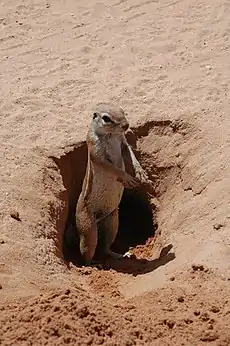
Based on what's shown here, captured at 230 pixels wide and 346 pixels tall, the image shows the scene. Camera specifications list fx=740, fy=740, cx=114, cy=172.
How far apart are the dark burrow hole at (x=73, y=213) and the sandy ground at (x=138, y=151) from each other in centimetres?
2

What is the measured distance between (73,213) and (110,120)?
5.30 ft

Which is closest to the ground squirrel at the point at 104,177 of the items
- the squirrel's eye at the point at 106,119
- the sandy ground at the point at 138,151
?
the squirrel's eye at the point at 106,119

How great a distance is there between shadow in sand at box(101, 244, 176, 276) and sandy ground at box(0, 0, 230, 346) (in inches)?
0.8

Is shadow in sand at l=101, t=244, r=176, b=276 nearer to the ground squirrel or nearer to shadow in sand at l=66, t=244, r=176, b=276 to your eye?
shadow in sand at l=66, t=244, r=176, b=276

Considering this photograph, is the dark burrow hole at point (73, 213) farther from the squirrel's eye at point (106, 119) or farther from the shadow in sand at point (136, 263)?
the squirrel's eye at point (106, 119)

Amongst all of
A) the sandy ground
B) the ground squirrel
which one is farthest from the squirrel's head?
the sandy ground

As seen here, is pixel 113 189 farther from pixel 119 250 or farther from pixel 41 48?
pixel 41 48

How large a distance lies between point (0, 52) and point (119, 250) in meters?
3.56

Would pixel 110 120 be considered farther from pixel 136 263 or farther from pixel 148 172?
pixel 148 172

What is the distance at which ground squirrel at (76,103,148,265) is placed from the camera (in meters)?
5.72

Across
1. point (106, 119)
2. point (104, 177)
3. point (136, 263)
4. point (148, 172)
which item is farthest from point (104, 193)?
point (148, 172)

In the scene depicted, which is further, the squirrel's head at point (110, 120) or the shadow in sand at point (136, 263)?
the shadow in sand at point (136, 263)

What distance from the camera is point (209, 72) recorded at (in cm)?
845

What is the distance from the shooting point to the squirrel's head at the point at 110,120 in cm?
561
